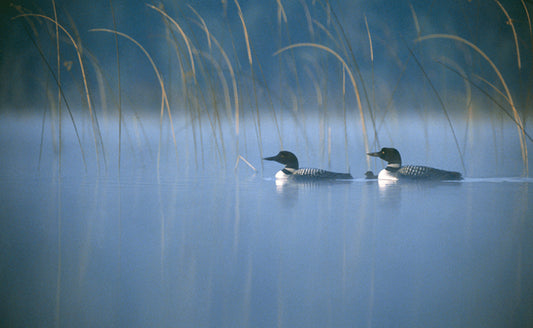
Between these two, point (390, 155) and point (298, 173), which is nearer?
point (298, 173)

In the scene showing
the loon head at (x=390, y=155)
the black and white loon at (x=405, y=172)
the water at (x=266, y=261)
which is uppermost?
the loon head at (x=390, y=155)

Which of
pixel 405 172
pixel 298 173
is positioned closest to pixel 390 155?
pixel 405 172

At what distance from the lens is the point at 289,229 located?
2.71 m

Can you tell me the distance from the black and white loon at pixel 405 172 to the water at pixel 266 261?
0.98 metres

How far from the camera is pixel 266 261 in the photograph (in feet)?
6.89

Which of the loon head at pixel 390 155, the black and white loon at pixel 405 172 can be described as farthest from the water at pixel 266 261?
the loon head at pixel 390 155

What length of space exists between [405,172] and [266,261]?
319 cm

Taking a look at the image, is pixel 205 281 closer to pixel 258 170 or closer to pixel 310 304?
pixel 310 304

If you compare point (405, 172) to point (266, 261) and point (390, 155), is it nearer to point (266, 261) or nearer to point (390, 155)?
point (390, 155)

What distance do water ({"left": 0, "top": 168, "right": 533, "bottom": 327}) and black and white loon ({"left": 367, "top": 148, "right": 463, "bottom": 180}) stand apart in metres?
0.98

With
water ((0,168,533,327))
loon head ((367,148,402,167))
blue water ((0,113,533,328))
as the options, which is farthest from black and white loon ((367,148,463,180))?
water ((0,168,533,327))

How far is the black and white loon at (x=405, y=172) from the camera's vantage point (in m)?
4.84

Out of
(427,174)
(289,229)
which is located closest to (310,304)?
(289,229)

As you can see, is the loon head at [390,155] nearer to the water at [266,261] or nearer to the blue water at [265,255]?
the blue water at [265,255]
